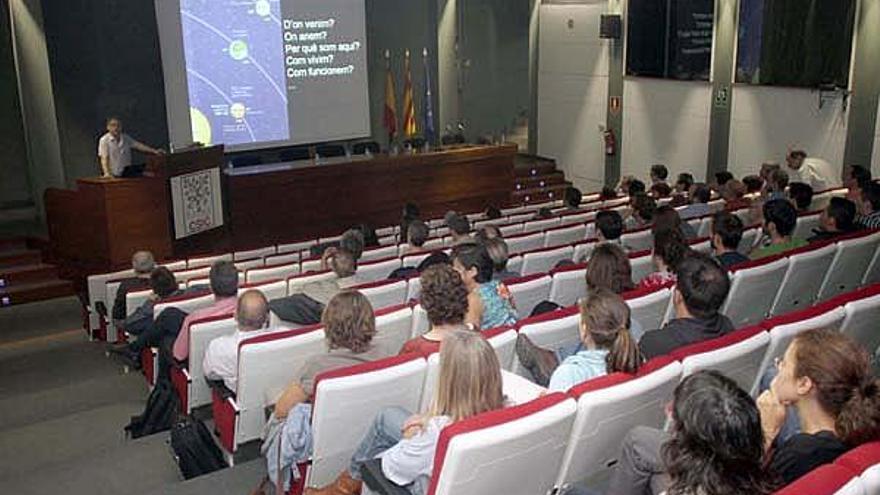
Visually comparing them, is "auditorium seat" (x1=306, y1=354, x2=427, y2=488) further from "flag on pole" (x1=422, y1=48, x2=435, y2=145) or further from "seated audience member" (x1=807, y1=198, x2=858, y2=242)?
"flag on pole" (x1=422, y1=48, x2=435, y2=145)

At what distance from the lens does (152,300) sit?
5.39 m

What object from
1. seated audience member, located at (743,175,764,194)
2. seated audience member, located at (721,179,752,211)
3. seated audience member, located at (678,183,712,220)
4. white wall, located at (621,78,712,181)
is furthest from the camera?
white wall, located at (621,78,712,181)

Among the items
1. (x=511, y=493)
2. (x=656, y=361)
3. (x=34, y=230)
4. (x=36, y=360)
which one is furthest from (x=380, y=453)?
(x=34, y=230)

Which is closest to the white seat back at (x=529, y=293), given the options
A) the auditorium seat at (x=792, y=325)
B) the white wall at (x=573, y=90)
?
the auditorium seat at (x=792, y=325)

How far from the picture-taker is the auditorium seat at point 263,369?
3.56 metres

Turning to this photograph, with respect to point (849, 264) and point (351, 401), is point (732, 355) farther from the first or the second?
point (849, 264)

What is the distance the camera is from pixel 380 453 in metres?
2.87

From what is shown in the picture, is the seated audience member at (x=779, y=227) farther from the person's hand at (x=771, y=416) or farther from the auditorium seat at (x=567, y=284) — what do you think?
the person's hand at (x=771, y=416)

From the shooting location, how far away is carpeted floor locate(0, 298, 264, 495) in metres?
3.78

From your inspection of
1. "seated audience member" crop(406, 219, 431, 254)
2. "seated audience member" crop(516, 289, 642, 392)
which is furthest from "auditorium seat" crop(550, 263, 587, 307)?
"seated audience member" crop(406, 219, 431, 254)

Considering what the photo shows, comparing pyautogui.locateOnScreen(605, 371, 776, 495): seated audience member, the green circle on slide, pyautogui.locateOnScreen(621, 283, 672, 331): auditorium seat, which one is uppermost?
the green circle on slide

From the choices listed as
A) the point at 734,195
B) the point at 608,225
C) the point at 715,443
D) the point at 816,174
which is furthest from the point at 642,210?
the point at 715,443

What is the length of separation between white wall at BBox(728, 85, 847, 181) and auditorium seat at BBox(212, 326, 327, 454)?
8022mm

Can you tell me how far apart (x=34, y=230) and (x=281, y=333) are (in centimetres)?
779
